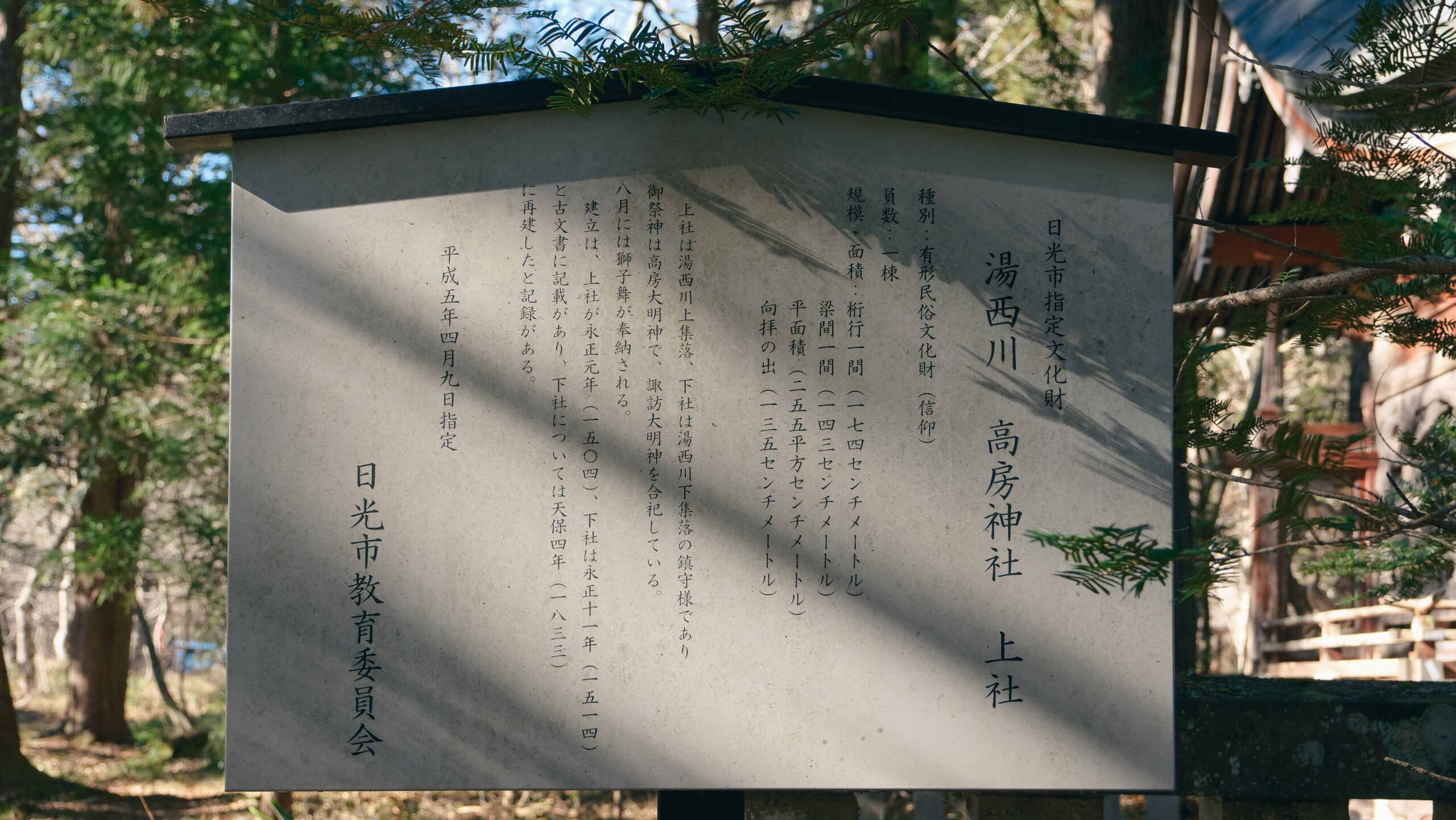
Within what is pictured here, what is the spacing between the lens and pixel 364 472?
2.37 metres

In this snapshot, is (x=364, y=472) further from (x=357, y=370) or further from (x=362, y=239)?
(x=362, y=239)

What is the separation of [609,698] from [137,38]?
6309mm

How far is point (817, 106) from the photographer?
7.73 feet

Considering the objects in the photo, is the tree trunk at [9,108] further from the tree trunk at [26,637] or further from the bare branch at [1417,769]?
the tree trunk at [26,637]

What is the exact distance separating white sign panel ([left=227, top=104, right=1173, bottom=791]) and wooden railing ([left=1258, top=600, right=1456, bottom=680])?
8.41 ft

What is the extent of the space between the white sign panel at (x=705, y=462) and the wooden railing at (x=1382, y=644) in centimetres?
256

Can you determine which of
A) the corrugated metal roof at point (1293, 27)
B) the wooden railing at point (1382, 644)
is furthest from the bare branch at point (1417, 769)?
the corrugated metal roof at point (1293, 27)

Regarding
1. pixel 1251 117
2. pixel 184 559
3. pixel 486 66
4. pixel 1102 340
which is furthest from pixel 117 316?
pixel 1251 117

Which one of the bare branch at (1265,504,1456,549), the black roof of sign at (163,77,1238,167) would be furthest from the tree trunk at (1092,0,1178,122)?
the bare branch at (1265,504,1456,549)

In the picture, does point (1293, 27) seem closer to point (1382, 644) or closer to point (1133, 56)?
point (1133, 56)

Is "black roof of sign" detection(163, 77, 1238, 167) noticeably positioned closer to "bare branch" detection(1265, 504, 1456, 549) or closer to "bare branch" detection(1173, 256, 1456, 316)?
"bare branch" detection(1173, 256, 1456, 316)

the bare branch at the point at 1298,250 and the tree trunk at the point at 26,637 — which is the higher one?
the bare branch at the point at 1298,250

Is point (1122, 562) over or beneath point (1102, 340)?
beneath

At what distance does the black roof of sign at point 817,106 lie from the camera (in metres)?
2.25
